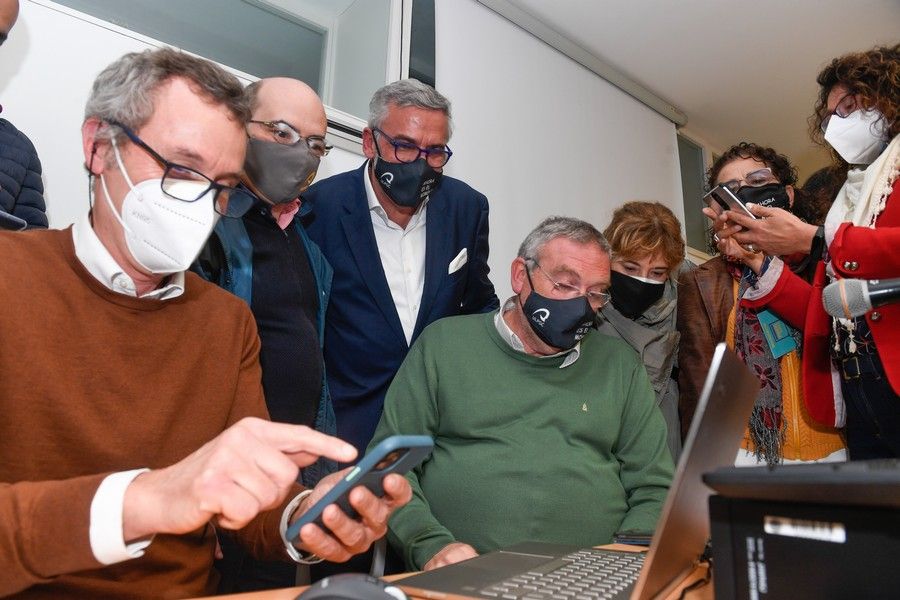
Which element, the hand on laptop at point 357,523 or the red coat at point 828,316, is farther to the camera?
the red coat at point 828,316

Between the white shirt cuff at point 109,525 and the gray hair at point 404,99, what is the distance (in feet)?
4.99

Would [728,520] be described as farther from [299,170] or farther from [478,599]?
[299,170]

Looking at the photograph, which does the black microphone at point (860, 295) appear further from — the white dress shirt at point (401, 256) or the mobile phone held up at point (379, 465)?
the white dress shirt at point (401, 256)

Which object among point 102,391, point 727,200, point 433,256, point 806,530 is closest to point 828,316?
point 727,200

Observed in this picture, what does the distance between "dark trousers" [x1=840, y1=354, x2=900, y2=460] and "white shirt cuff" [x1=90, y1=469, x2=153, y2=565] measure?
1760 millimetres

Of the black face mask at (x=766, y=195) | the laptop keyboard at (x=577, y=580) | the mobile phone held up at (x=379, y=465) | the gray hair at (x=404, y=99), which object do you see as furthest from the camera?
the black face mask at (x=766, y=195)

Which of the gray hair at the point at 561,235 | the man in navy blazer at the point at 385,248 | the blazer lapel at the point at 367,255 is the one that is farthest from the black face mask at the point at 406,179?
the gray hair at the point at 561,235

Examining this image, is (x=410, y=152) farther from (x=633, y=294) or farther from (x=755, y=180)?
(x=755, y=180)

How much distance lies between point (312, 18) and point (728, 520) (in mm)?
2951

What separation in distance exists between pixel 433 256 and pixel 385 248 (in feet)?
0.52

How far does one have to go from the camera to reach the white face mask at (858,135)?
186 cm

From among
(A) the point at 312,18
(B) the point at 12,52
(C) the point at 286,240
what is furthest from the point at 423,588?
(A) the point at 312,18

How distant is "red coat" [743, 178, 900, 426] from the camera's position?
1603 mm

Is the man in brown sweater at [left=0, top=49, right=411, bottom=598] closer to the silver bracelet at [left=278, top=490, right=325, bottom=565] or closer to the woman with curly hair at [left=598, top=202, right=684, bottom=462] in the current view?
the silver bracelet at [left=278, top=490, right=325, bottom=565]
